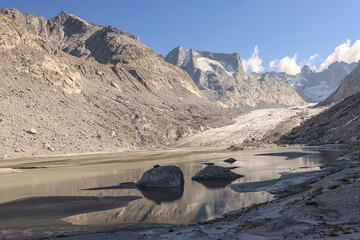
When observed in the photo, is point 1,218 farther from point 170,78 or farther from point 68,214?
point 170,78

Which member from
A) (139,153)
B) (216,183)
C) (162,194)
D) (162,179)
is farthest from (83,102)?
(162,194)

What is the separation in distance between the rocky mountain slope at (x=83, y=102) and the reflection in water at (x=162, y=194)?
43190 mm

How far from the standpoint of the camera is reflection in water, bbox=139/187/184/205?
1490cm

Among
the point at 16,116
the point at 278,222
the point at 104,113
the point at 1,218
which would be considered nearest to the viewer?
the point at 278,222

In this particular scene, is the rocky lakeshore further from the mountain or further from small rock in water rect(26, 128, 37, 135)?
the mountain

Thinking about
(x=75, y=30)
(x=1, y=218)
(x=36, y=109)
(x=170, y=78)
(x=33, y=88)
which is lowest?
(x=1, y=218)

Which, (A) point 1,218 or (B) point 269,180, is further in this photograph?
(B) point 269,180

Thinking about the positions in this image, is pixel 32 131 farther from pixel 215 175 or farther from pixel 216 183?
pixel 216 183

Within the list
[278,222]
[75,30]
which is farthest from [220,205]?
[75,30]

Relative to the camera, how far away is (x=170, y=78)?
495 feet

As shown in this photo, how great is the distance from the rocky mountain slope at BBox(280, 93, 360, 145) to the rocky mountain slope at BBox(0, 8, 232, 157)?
39.5m

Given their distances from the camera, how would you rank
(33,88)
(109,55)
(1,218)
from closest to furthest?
(1,218)
(33,88)
(109,55)

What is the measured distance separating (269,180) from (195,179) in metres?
5.96

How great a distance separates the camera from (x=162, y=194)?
16.3m
